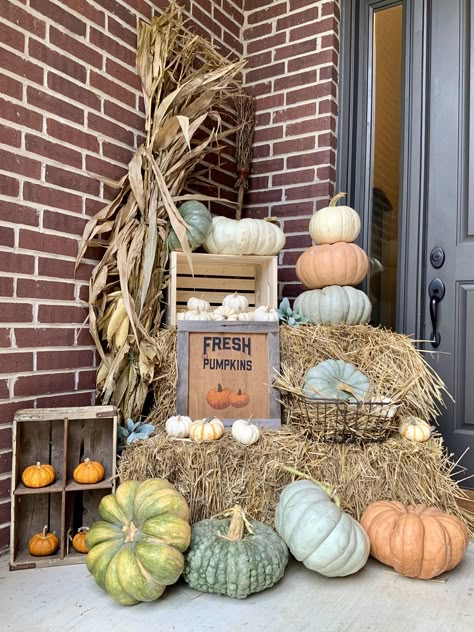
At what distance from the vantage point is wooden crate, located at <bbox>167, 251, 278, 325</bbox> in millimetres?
2510

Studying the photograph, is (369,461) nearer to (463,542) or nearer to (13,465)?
(463,542)

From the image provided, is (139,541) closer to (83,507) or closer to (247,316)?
(83,507)

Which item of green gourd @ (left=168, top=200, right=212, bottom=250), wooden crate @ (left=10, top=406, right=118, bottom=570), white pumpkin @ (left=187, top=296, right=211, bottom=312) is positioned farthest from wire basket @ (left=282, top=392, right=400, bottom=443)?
green gourd @ (left=168, top=200, right=212, bottom=250)

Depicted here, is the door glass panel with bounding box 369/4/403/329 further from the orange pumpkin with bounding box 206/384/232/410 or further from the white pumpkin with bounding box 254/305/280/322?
the orange pumpkin with bounding box 206/384/232/410

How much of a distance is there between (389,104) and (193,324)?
168 cm

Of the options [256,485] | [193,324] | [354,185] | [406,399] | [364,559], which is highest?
[354,185]

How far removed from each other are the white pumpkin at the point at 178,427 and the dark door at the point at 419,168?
1.28m

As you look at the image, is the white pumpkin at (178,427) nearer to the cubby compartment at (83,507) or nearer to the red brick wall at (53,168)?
the cubby compartment at (83,507)

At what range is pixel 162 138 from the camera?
237 centimetres

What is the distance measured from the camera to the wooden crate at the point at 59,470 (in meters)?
1.78

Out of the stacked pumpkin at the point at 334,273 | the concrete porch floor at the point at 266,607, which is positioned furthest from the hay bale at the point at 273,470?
the stacked pumpkin at the point at 334,273

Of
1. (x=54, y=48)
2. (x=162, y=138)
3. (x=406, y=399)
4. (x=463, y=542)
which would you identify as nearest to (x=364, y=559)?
(x=463, y=542)

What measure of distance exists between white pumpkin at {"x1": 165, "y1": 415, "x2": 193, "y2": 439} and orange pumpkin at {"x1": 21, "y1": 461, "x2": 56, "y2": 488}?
441mm

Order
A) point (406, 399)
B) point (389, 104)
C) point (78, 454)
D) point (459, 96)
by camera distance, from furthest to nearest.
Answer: point (389, 104), point (459, 96), point (406, 399), point (78, 454)
